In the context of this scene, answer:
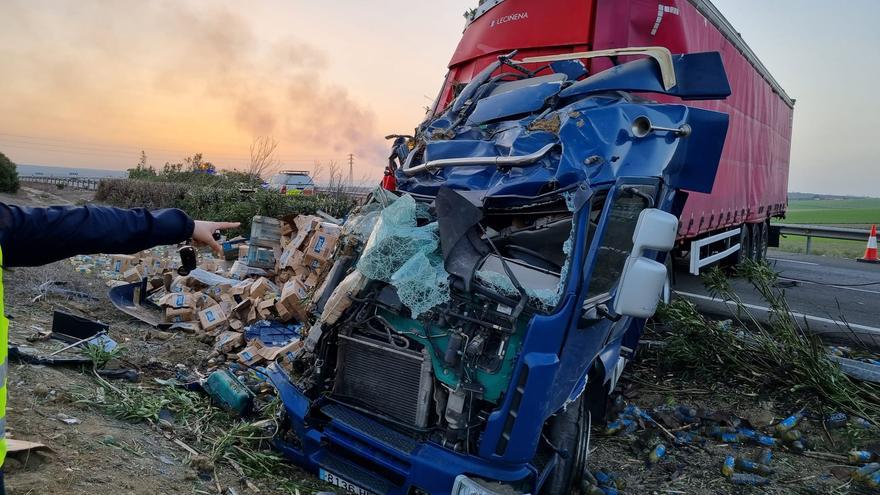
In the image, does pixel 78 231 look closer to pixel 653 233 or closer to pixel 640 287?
pixel 640 287

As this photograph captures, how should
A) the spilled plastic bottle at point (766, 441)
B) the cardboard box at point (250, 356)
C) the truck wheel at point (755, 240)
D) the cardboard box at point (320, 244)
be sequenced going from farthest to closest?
1. the truck wheel at point (755, 240)
2. the cardboard box at point (320, 244)
3. the cardboard box at point (250, 356)
4. the spilled plastic bottle at point (766, 441)

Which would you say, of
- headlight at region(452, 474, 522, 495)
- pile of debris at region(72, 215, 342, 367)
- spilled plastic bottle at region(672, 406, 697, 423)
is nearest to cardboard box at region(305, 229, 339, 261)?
pile of debris at region(72, 215, 342, 367)

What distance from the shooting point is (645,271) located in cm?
312

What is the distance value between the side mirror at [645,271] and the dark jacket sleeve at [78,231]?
2.11 meters

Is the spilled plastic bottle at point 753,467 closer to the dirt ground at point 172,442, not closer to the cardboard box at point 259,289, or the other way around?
the dirt ground at point 172,442

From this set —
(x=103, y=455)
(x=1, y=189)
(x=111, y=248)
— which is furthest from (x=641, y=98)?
(x=1, y=189)

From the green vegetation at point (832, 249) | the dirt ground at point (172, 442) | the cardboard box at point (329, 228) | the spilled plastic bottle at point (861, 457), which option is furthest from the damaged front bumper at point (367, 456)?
the green vegetation at point (832, 249)

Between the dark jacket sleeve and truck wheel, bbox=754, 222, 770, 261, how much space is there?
10952 millimetres

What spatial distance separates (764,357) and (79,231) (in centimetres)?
512

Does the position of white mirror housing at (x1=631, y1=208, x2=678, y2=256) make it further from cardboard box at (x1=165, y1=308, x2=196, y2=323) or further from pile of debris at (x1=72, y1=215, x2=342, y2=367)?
cardboard box at (x1=165, y1=308, x2=196, y2=323)

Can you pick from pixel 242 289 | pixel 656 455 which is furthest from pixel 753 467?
pixel 242 289

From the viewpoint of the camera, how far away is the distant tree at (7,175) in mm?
22125

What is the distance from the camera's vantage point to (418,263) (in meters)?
3.36

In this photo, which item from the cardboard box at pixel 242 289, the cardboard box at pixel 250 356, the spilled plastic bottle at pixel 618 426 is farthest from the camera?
the cardboard box at pixel 242 289
